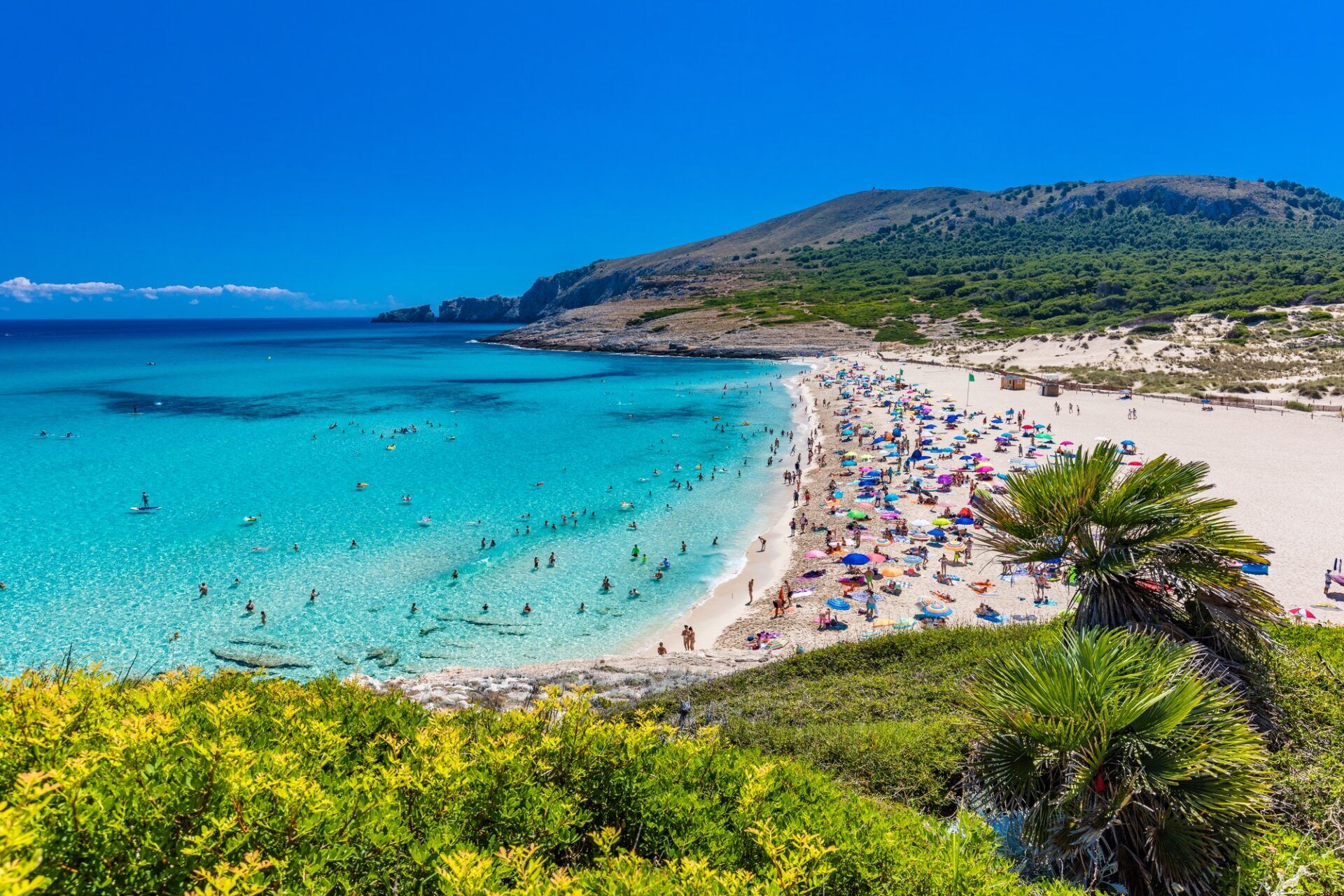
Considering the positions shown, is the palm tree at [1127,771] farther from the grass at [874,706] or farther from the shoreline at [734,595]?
the shoreline at [734,595]

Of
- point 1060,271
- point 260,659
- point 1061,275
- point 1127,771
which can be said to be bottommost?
point 260,659

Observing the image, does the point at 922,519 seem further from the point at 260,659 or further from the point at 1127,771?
the point at 260,659

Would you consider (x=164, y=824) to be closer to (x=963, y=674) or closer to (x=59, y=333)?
(x=963, y=674)

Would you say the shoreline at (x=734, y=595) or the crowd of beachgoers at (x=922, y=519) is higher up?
the crowd of beachgoers at (x=922, y=519)

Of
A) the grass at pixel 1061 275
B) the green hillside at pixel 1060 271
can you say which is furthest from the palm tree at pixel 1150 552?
Answer: the green hillside at pixel 1060 271

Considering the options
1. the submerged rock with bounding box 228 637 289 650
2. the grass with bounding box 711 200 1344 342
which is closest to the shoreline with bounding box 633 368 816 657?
the submerged rock with bounding box 228 637 289 650

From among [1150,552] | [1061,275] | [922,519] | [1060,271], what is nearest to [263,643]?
[1150,552]
